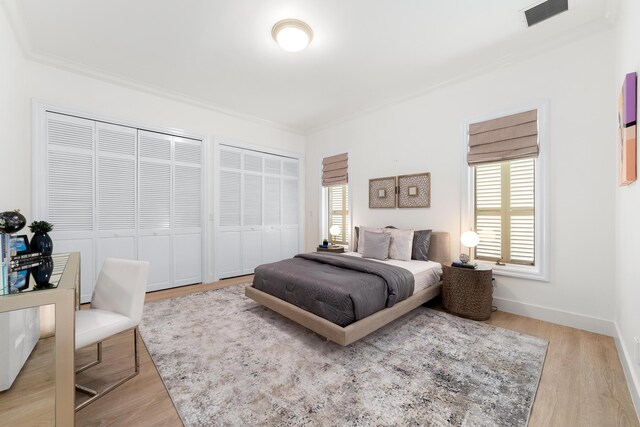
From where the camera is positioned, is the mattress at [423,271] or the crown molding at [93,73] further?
the mattress at [423,271]

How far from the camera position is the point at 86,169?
→ 3439 millimetres

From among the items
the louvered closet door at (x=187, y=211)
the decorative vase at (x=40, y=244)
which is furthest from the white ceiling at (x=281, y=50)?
the decorative vase at (x=40, y=244)

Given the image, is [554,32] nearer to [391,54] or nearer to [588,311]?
[391,54]

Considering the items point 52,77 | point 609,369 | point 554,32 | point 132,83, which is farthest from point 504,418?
point 52,77

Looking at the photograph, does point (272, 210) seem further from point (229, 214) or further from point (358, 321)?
point (358, 321)

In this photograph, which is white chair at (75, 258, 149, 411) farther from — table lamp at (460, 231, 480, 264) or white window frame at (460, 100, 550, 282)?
white window frame at (460, 100, 550, 282)

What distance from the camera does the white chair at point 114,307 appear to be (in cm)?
167

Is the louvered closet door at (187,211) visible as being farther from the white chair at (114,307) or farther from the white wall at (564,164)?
the white wall at (564,164)

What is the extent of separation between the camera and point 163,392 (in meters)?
1.76

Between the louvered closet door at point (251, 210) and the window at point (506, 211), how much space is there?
3616mm

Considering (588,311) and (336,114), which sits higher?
(336,114)

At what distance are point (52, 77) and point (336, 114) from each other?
3920 millimetres

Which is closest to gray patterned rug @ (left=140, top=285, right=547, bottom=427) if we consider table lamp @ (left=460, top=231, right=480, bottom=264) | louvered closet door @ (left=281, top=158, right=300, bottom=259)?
table lamp @ (left=460, top=231, right=480, bottom=264)

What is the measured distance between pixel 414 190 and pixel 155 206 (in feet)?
12.7
